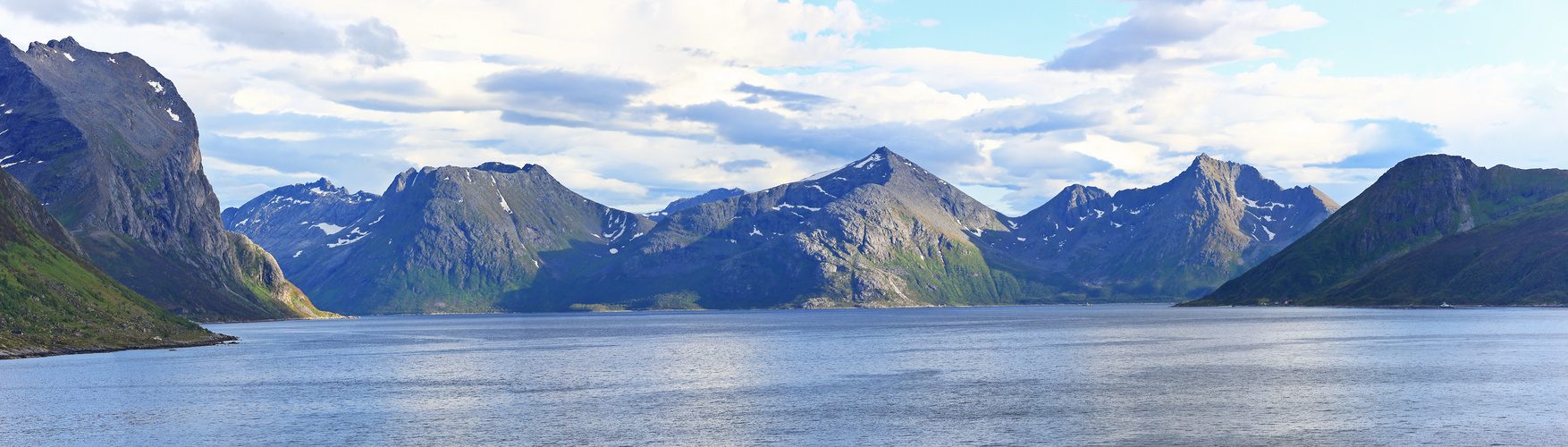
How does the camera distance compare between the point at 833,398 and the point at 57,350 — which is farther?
the point at 57,350

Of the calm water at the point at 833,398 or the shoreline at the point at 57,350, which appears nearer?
the calm water at the point at 833,398

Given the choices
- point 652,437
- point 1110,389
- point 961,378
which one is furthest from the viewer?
point 961,378

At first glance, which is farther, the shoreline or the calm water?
the shoreline

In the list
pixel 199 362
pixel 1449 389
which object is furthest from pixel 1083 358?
pixel 199 362

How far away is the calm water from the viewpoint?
255ft

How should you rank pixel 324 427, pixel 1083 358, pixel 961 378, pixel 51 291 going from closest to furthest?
pixel 324 427 → pixel 961 378 → pixel 1083 358 → pixel 51 291

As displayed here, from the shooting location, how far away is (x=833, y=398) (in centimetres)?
10344

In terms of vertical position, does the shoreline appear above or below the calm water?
above

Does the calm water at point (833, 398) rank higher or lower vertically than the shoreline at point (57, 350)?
lower

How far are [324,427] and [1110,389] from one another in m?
76.7

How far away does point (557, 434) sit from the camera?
79438mm

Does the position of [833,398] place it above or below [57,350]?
below

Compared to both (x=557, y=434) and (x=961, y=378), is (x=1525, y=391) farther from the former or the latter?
(x=557, y=434)

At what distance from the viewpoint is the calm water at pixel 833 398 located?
7781 cm
